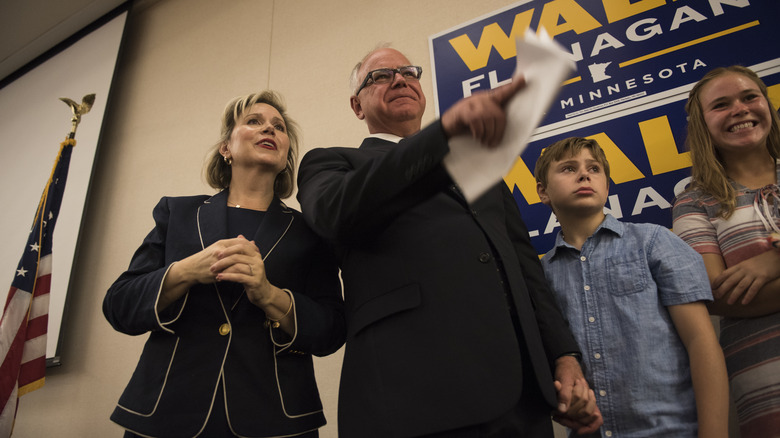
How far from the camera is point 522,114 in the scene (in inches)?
25.9

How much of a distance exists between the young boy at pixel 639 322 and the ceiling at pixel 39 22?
4.43 m

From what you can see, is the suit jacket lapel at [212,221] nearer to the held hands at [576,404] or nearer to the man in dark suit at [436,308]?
the man in dark suit at [436,308]

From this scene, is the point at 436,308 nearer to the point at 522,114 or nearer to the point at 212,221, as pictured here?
the point at 522,114

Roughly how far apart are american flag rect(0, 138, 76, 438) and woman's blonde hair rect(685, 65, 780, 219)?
282cm

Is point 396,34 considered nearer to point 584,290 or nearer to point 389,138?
point 389,138

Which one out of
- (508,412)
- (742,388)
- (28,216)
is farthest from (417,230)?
(28,216)

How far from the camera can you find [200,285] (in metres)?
1.14

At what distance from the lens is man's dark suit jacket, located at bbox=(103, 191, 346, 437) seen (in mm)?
1008

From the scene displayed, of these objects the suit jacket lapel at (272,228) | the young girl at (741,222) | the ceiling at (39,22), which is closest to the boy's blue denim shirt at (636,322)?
the young girl at (741,222)

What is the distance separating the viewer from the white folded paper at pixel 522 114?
0.63m

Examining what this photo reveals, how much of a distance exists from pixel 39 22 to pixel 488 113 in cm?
495

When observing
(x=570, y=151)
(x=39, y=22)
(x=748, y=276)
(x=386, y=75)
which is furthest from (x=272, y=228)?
(x=39, y=22)

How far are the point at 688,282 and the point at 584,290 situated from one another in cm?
23

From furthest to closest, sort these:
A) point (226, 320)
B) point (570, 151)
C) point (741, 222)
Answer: point (570, 151), point (741, 222), point (226, 320)
